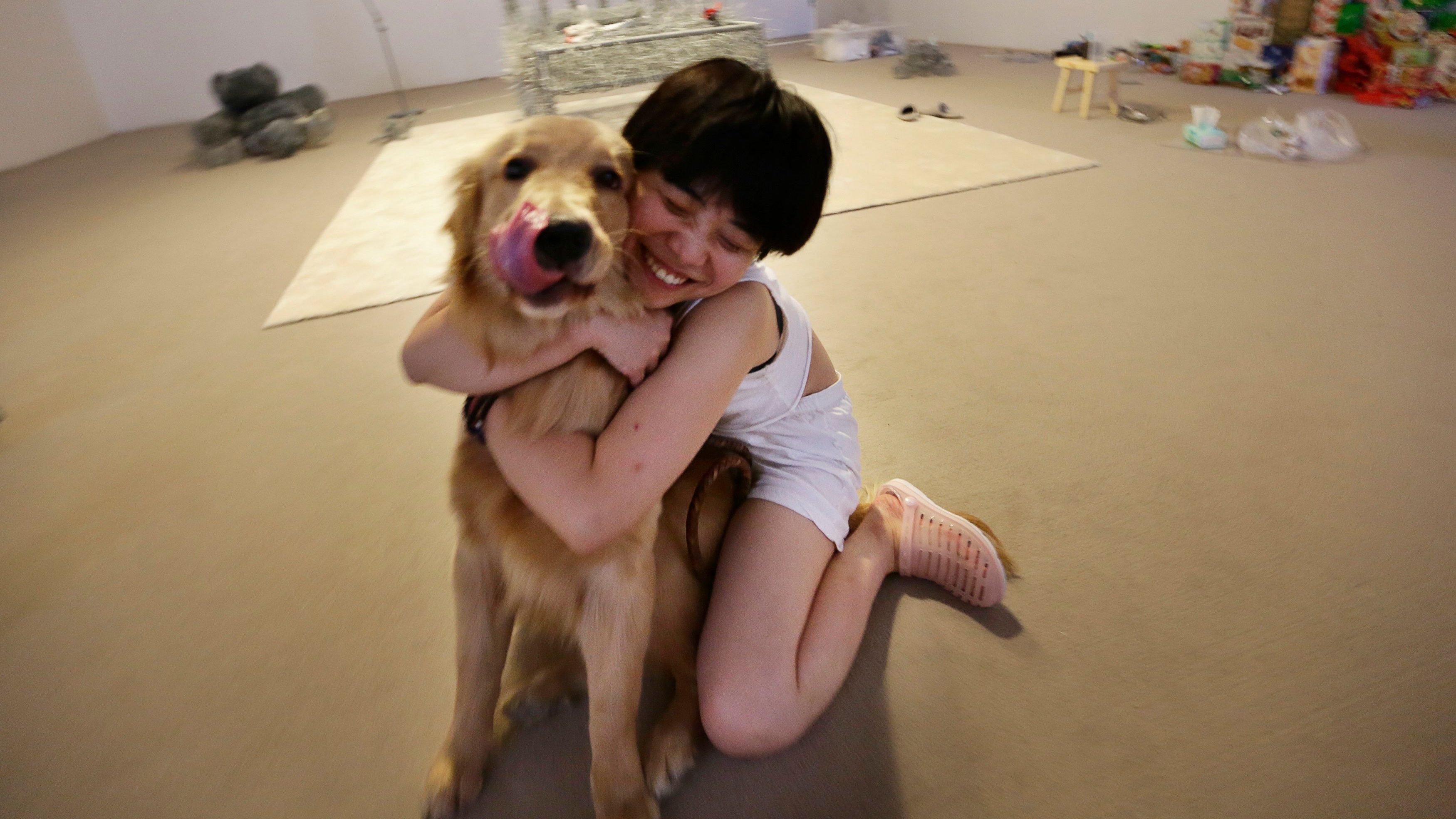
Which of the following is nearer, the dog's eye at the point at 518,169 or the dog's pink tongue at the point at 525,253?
the dog's pink tongue at the point at 525,253

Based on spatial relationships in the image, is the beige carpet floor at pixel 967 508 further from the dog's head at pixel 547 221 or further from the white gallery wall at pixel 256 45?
the white gallery wall at pixel 256 45

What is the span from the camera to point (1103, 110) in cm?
421

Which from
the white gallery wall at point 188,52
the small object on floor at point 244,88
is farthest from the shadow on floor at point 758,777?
the white gallery wall at point 188,52

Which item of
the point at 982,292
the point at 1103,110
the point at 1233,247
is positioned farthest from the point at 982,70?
the point at 982,292

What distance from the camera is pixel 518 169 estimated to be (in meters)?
0.95

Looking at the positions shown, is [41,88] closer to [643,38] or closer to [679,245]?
[643,38]

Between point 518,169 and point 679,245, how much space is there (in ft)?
0.70

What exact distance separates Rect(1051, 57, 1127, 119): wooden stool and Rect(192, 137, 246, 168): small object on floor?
4.83 meters

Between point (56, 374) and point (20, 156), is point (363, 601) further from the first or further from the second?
point (20, 156)

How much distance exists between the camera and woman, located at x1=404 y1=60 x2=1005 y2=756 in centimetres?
94

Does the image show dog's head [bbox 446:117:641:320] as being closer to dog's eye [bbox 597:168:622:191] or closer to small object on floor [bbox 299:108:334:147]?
dog's eye [bbox 597:168:622:191]

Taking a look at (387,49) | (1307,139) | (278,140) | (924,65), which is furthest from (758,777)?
(387,49)

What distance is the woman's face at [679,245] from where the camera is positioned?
3.22 ft

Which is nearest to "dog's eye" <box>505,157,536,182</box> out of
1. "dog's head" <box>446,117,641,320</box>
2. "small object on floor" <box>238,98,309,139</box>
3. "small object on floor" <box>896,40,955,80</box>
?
"dog's head" <box>446,117,641,320</box>
